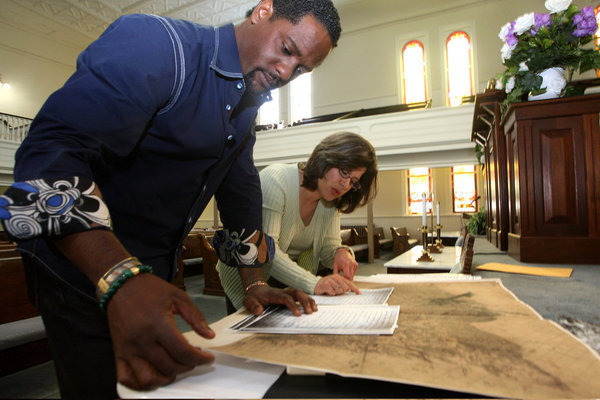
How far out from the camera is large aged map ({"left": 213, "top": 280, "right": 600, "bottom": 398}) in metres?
0.45

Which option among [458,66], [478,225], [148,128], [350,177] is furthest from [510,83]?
[458,66]

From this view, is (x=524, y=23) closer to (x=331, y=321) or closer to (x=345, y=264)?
(x=345, y=264)

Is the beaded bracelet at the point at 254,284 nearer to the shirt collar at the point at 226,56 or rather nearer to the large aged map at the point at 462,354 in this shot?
the large aged map at the point at 462,354

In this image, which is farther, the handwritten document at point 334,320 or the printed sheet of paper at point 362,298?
the printed sheet of paper at point 362,298

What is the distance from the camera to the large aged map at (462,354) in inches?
17.9

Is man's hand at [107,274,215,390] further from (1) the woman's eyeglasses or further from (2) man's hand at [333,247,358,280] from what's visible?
(1) the woman's eyeglasses

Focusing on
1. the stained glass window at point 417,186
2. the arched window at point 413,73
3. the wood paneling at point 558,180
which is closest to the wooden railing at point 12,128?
the arched window at point 413,73

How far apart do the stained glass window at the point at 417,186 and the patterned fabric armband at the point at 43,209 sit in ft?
41.5

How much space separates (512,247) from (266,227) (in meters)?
1.56

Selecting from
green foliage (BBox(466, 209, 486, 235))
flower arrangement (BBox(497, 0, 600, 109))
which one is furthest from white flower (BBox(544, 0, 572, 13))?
green foliage (BBox(466, 209, 486, 235))

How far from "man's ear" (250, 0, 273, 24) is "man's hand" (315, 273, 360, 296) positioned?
0.77 metres

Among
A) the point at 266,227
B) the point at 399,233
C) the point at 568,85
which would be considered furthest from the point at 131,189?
the point at 399,233

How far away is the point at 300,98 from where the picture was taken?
1301cm

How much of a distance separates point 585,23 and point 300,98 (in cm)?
1136
